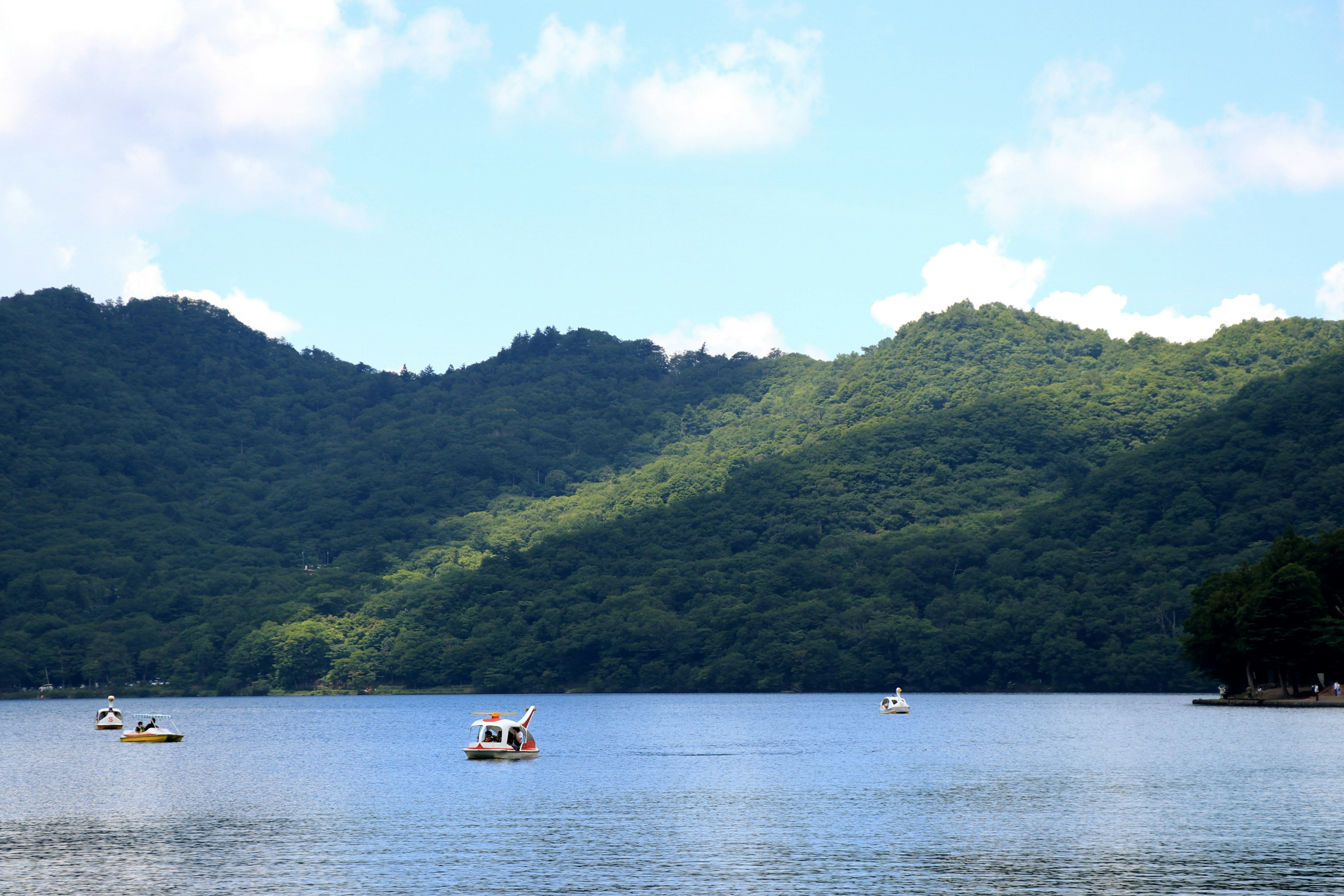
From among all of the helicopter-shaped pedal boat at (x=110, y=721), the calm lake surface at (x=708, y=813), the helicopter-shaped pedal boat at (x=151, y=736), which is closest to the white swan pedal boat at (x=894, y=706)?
the calm lake surface at (x=708, y=813)

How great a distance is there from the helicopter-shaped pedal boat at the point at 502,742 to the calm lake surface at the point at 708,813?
1.60m

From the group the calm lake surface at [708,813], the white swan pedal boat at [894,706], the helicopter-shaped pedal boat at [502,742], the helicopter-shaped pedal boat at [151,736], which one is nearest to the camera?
the calm lake surface at [708,813]

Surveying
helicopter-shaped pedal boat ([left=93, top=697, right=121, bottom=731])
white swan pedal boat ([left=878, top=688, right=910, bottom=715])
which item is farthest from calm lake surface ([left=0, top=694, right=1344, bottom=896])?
white swan pedal boat ([left=878, top=688, right=910, bottom=715])

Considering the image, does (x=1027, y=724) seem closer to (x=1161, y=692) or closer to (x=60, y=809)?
(x=1161, y=692)

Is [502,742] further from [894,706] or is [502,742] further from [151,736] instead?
[894,706]

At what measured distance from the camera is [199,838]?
4984 centimetres

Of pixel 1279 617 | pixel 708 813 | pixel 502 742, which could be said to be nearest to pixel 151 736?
pixel 502 742

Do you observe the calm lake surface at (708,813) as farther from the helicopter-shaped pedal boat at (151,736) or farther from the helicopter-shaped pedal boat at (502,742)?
the helicopter-shaped pedal boat at (151,736)

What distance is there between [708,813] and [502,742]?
115ft

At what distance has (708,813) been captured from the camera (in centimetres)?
5634

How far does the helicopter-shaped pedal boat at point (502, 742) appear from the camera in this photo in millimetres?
88000

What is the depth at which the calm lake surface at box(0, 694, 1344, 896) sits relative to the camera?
3988cm

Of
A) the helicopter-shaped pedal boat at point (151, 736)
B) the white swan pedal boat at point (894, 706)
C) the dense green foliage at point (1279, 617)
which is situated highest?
the dense green foliage at point (1279, 617)

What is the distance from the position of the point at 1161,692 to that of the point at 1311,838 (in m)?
139
